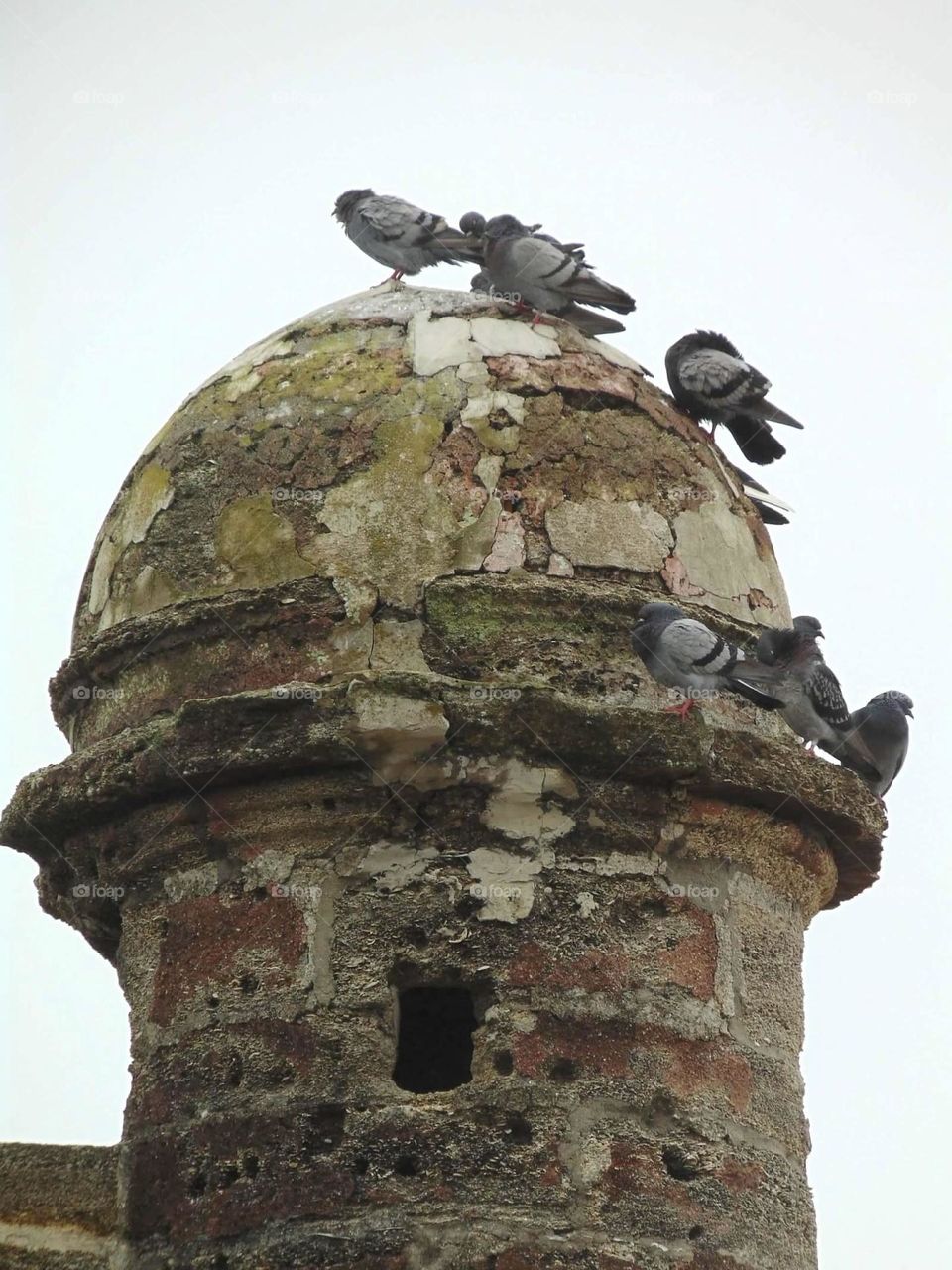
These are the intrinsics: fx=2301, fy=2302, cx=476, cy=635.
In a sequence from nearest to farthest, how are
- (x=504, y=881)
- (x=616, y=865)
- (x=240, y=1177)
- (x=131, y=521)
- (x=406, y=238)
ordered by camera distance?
(x=240, y=1177) < (x=504, y=881) < (x=616, y=865) < (x=131, y=521) < (x=406, y=238)

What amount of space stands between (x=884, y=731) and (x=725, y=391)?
1.51 metres

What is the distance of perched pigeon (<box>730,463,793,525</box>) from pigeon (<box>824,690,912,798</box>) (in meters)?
1.06

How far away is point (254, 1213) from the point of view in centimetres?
666

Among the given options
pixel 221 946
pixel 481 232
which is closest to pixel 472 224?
pixel 481 232

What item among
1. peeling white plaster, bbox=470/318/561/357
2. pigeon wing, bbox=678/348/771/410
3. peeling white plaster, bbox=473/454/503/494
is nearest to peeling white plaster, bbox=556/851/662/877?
peeling white plaster, bbox=473/454/503/494

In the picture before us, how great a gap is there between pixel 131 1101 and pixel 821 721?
2.57 meters

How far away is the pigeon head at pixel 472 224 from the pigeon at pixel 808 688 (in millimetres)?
2248

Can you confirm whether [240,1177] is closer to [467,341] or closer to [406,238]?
[467,341]

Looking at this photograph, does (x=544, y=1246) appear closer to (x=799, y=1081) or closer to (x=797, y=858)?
(x=799, y=1081)

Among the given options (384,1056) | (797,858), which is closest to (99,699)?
(384,1056)

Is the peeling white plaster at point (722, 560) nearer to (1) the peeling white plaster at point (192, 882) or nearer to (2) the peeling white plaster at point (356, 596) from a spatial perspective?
(2) the peeling white plaster at point (356, 596)

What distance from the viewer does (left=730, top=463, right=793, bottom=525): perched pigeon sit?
865 cm

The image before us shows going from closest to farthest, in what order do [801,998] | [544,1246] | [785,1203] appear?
1. [544,1246]
2. [785,1203]
3. [801,998]

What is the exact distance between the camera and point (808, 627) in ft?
25.6
